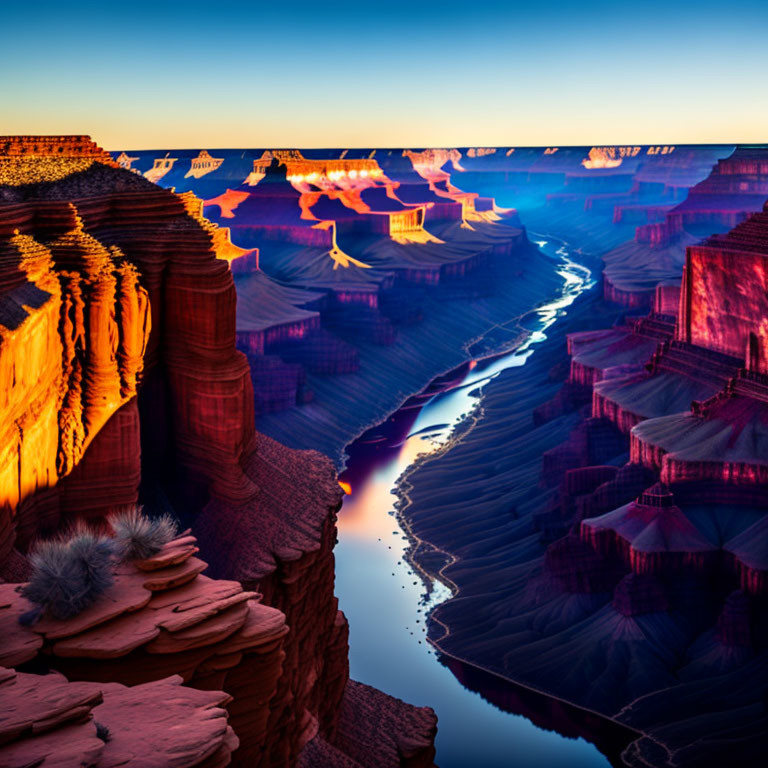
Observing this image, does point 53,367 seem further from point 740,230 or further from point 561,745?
point 740,230

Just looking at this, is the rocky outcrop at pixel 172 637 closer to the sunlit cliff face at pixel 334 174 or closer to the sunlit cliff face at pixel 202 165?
the sunlit cliff face at pixel 334 174

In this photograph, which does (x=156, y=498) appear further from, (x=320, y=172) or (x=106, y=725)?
(x=320, y=172)

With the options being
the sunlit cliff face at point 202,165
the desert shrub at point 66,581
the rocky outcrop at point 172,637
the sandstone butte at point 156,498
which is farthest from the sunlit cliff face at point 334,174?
the desert shrub at point 66,581

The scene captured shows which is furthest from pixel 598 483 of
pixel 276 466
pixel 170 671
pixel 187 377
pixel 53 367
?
pixel 170 671

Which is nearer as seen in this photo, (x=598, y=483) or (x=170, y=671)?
(x=170, y=671)

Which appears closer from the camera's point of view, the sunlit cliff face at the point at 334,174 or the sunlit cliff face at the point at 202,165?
the sunlit cliff face at the point at 334,174

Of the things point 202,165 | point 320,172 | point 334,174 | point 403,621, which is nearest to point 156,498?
point 403,621
